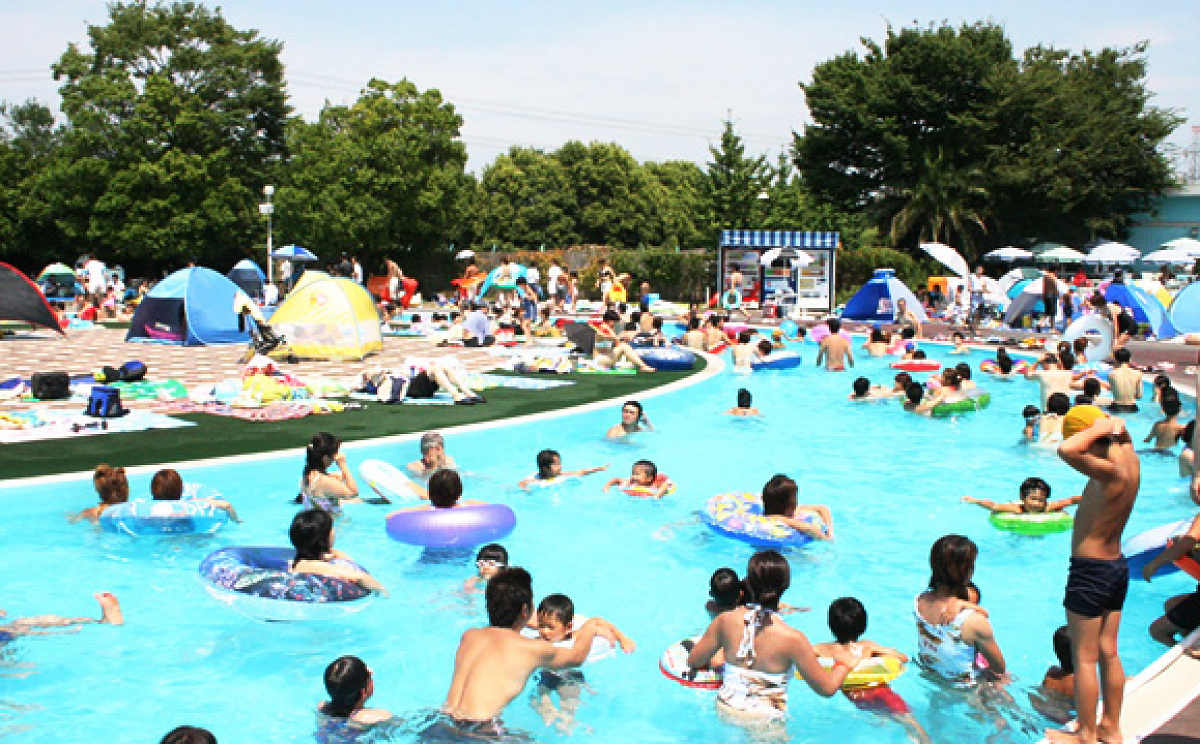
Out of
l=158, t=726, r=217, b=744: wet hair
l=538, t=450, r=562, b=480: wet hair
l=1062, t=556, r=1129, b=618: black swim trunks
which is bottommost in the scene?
l=538, t=450, r=562, b=480: wet hair

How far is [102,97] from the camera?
41.5 metres

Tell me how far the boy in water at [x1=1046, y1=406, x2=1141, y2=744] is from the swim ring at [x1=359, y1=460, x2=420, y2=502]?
5979 millimetres

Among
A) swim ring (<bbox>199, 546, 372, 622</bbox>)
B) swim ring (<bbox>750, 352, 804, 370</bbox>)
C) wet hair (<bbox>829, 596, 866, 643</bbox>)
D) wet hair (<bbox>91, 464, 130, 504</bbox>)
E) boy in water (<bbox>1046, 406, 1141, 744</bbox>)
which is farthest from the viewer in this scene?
swim ring (<bbox>750, 352, 804, 370</bbox>)

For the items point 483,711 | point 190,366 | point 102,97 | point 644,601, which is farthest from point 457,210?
point 483,711

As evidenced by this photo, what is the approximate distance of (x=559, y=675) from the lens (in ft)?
18.8

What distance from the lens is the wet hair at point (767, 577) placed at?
5043mm

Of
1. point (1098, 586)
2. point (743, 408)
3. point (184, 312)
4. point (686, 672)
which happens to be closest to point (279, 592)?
point (686, 672)

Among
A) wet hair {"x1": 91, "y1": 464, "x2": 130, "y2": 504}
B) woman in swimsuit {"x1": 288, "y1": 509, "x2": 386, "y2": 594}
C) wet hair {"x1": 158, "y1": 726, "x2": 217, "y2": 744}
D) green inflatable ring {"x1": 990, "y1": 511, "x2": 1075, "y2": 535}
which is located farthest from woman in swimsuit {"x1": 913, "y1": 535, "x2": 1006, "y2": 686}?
wet hair {"x1": 91, "y1": 464, "x2": 130, "y2": 504}

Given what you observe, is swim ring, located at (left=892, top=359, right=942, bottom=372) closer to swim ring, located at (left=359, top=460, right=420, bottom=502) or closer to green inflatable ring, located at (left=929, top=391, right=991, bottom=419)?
green inflatable ring, located at (left=929, top=391, right=991, bottom=419)

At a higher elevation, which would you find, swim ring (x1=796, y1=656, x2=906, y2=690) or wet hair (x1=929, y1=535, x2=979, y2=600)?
wet hair (x1=929, y1=535, x2=979, y2=600)

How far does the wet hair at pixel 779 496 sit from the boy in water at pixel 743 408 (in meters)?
5.82

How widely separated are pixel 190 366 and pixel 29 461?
7551 millimetres

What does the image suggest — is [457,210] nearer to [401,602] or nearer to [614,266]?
[614,266]

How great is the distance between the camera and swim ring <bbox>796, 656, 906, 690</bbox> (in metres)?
5.43
